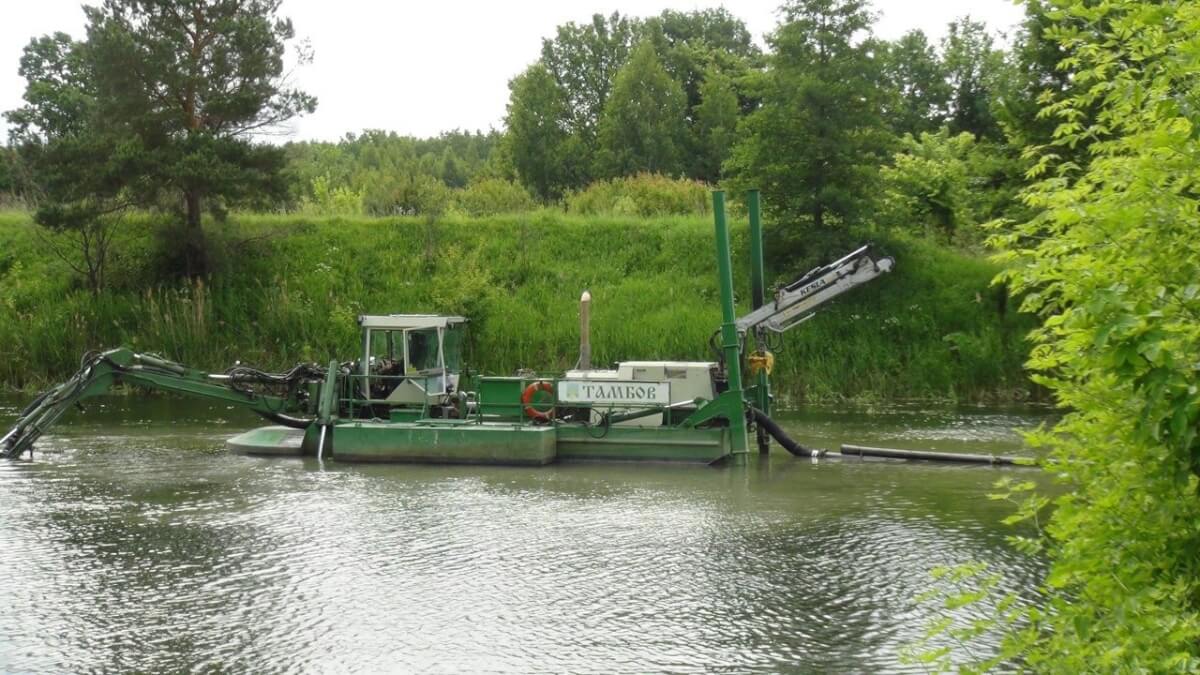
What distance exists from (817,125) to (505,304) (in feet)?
28.8

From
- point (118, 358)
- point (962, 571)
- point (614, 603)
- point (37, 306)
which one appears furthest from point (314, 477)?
point (37, 306)

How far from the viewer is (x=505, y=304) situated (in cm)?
3003

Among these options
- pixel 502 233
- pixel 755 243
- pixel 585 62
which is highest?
pixel 585 62

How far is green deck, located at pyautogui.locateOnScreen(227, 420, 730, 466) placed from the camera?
16.8 m

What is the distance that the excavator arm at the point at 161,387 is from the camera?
17.1 meters

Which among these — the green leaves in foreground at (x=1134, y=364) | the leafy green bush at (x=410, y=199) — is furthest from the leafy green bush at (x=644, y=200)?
the green leaves in foreground at (x=1134, y=364)

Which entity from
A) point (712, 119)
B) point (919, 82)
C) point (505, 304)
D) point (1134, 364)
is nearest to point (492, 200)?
point (505, 304)

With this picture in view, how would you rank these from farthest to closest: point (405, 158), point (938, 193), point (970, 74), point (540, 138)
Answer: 1. point (405, 158)
2. point (540, 138)
3. point (970, 74)
4. point (938, 193)

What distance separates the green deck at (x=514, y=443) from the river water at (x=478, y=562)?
0.92 ft

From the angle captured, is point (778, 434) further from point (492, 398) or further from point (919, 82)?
point (919, 82)

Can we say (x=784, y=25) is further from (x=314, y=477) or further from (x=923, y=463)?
(x=314, y=477)

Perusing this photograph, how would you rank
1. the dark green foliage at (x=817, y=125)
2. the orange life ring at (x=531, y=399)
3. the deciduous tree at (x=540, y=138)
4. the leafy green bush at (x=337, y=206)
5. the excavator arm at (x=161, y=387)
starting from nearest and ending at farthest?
the excavator arm at (x=161, y=387) < the orange life ring at (x=531, y=399) < the dark green foliage at (x=817, y=125) < the leafy green bush at (x=337, y=206) < the deciduous tree at (x=540, y=138)

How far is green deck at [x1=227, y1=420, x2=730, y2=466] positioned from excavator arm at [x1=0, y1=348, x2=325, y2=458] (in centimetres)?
157

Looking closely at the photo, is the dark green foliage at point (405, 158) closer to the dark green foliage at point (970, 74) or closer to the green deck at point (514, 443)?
the dark green foliage at point (970, 74)
